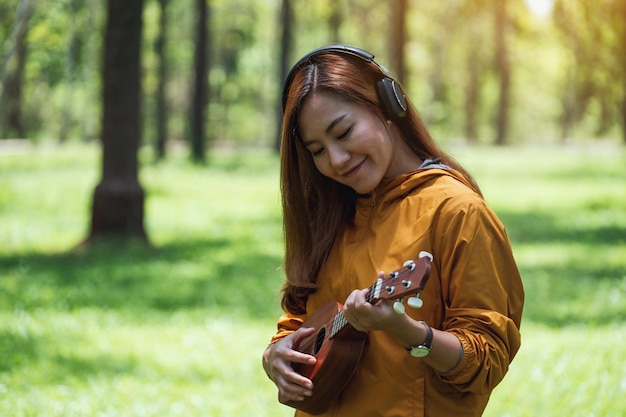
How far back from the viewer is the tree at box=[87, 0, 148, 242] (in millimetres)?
10781

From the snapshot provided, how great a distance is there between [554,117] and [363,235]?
77.9m

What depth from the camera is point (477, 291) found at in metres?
2.30

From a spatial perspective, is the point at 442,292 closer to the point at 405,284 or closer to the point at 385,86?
the point at 405,284

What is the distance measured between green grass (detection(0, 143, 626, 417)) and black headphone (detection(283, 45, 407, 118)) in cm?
306

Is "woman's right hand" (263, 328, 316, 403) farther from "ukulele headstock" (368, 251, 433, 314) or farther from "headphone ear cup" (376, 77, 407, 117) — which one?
"headphone ear cup" (376, 77, 407, 117)

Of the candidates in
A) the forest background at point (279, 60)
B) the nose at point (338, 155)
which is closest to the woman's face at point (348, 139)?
the nose at point (338, 155)

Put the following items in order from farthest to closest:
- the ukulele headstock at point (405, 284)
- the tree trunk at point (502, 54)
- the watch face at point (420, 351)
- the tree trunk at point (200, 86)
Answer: the tree trunk at point (502, 54) → the tree trunk at point (200, 86) → the watch face at point (420, 351) → the ukulele headstock at point (405, 284)

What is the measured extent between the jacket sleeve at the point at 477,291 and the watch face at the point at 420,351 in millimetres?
95

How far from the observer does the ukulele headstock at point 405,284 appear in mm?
2035

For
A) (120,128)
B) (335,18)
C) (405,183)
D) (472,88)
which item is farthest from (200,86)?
(472,88)

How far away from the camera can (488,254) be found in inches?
91.3

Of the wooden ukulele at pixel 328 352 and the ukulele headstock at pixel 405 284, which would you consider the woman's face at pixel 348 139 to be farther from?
the ukulele headstock at pixel 405 284

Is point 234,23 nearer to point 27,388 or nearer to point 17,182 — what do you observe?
point 17,182

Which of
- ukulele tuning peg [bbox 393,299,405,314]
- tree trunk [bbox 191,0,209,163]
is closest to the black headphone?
ukulele tuning peg [bbox 393,299,405,314]
